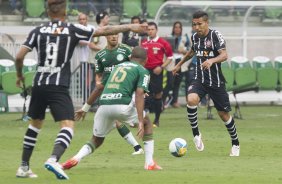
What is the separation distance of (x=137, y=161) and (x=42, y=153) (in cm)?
211

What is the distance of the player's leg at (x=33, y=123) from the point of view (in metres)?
13.4

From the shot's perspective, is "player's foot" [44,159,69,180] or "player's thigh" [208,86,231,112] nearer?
"player's foot" [44,159,69,180]

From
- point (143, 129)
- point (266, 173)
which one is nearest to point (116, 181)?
point (143, 129)

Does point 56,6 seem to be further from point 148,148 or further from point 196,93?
point 196,93

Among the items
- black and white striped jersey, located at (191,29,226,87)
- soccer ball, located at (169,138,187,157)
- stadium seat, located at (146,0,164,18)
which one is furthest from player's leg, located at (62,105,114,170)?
stadium seat, located at (146,0,164,18)

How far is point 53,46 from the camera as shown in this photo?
13.3m

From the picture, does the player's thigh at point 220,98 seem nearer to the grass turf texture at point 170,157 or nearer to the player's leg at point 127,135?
the grass turf texture at point 170,157

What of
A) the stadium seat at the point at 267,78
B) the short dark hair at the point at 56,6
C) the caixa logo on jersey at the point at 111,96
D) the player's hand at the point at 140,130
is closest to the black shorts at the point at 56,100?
the short dark hair at the point at 56,6

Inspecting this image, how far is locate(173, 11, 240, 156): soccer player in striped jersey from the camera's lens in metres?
17.7

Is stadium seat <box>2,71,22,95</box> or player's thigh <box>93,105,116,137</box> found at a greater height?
player's thigh <box>93,105,116,137</box>

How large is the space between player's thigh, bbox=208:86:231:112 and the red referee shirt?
6.46 metres

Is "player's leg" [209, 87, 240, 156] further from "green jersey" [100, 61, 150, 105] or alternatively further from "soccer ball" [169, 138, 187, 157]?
"green jersey" [100, 61, 150, 105]

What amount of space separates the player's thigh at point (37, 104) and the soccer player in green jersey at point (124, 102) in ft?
4.23

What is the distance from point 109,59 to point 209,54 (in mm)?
1858
